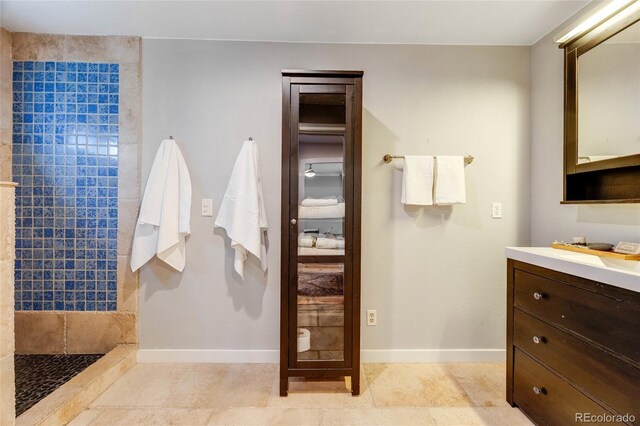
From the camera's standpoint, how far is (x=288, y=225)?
1.75 meters

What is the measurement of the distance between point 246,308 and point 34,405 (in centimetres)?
115

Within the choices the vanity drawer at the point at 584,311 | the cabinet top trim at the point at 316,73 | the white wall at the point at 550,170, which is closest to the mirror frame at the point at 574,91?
the white wall at the point at 550,170

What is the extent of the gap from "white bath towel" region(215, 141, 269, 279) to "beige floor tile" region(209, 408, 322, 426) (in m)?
0.81

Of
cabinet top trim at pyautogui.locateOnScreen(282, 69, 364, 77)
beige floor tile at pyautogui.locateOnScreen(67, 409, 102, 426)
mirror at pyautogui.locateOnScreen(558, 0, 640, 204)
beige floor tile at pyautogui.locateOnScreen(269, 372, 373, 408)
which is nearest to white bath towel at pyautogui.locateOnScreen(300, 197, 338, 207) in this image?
cabinet top trim at pyautogui.locateOnScreen(282, 69, 364, 77)

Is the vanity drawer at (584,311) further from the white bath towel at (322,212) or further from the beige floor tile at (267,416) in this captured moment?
the beige floor tile at (267,416)

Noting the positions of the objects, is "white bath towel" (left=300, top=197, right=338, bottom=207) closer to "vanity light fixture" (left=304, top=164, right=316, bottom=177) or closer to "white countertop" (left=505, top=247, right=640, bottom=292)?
"vanity light fixture" (left=304, top=164, right=316, bottom=177)

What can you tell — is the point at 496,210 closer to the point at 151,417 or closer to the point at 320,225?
the point at 320,225

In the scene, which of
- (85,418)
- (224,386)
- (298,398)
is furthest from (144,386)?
(298,398)

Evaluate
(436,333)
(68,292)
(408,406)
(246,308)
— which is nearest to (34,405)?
(68,292)

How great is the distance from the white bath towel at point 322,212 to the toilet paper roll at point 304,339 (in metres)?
0.69

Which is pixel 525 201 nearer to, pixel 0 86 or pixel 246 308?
pixel 246 308

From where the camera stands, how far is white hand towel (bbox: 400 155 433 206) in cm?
204

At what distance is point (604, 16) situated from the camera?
1.53 m

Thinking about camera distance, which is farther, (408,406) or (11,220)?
(408,406)
